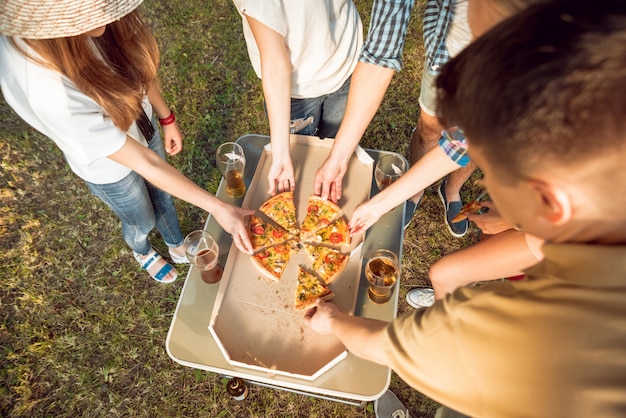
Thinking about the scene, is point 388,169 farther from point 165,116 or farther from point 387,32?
point 165,116

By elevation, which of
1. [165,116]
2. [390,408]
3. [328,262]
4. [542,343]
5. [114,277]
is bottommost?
[390,408]

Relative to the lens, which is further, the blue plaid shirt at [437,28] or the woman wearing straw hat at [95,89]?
the blue plaid shirt at [437,28]

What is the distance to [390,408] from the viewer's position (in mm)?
3250

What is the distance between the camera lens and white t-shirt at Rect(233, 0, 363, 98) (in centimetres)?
224

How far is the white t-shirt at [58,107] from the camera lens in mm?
1734

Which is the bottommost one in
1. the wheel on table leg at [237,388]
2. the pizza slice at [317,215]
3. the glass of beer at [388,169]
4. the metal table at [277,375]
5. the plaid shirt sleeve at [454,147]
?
the wheel on table leg at [237,388]

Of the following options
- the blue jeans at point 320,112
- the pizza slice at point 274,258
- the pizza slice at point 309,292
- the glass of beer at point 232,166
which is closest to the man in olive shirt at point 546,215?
the pizza slice at point 309,292

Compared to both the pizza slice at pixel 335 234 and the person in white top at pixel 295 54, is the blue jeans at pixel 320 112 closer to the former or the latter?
the person in white top at pixel 295 54

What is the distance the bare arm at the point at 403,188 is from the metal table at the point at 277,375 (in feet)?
0.46

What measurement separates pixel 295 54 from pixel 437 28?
960 mm

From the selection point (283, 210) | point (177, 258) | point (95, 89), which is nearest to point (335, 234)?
point (283, 210)

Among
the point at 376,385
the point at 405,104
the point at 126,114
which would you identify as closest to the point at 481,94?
the point at 376,385

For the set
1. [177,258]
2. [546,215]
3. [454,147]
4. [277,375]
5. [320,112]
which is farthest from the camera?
[177,258]

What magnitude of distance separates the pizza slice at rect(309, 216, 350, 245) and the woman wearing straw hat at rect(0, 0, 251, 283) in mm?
537
